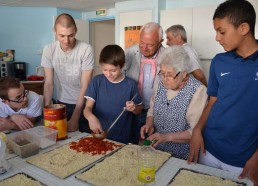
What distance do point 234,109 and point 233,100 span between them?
0.15 feet

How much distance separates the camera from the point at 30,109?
169 centimetres

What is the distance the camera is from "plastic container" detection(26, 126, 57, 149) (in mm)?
1322

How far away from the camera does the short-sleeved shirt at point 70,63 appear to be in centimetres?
191

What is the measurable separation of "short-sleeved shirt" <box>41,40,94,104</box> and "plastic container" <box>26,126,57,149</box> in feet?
2.06

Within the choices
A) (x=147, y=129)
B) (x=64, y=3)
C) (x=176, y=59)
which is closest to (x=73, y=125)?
(x=147, y=129)

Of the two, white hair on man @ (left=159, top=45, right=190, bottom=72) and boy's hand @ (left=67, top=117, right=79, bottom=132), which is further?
boy's hand @ (left=67, top=117, right=79, bottom=132)

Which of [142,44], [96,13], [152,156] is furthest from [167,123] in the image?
[96,13]

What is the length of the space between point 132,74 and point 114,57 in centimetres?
41

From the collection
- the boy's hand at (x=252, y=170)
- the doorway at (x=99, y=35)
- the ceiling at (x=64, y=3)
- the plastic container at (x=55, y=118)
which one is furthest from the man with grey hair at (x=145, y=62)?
the doorway at (x=99, y=35)

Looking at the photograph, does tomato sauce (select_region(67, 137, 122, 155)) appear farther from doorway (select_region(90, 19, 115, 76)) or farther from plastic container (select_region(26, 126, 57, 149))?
doorway (select_region(90, 19, 115, 76))

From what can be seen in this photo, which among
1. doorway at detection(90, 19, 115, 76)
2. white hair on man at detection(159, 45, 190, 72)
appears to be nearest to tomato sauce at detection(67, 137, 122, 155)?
white hair on man at detection(159, 45, 190, 72)

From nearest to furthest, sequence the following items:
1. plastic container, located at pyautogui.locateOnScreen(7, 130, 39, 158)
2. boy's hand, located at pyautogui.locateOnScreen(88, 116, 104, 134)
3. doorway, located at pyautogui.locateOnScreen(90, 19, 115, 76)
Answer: plastic container, located at pyautogui.locateOnScreen(7, 130, 39, 158)
boy's hand, located at pyautogui.locateOnScreen(88, 116, 104, 134)
doorway, located at pyautogui.locateOnScreen(90, 19, 115, 76)

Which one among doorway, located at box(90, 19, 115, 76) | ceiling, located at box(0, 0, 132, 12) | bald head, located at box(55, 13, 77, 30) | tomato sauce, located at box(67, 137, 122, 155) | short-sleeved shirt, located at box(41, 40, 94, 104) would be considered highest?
ceiling, located at box(0, 0, 132, 12)

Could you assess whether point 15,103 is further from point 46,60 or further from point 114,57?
point 114,57
